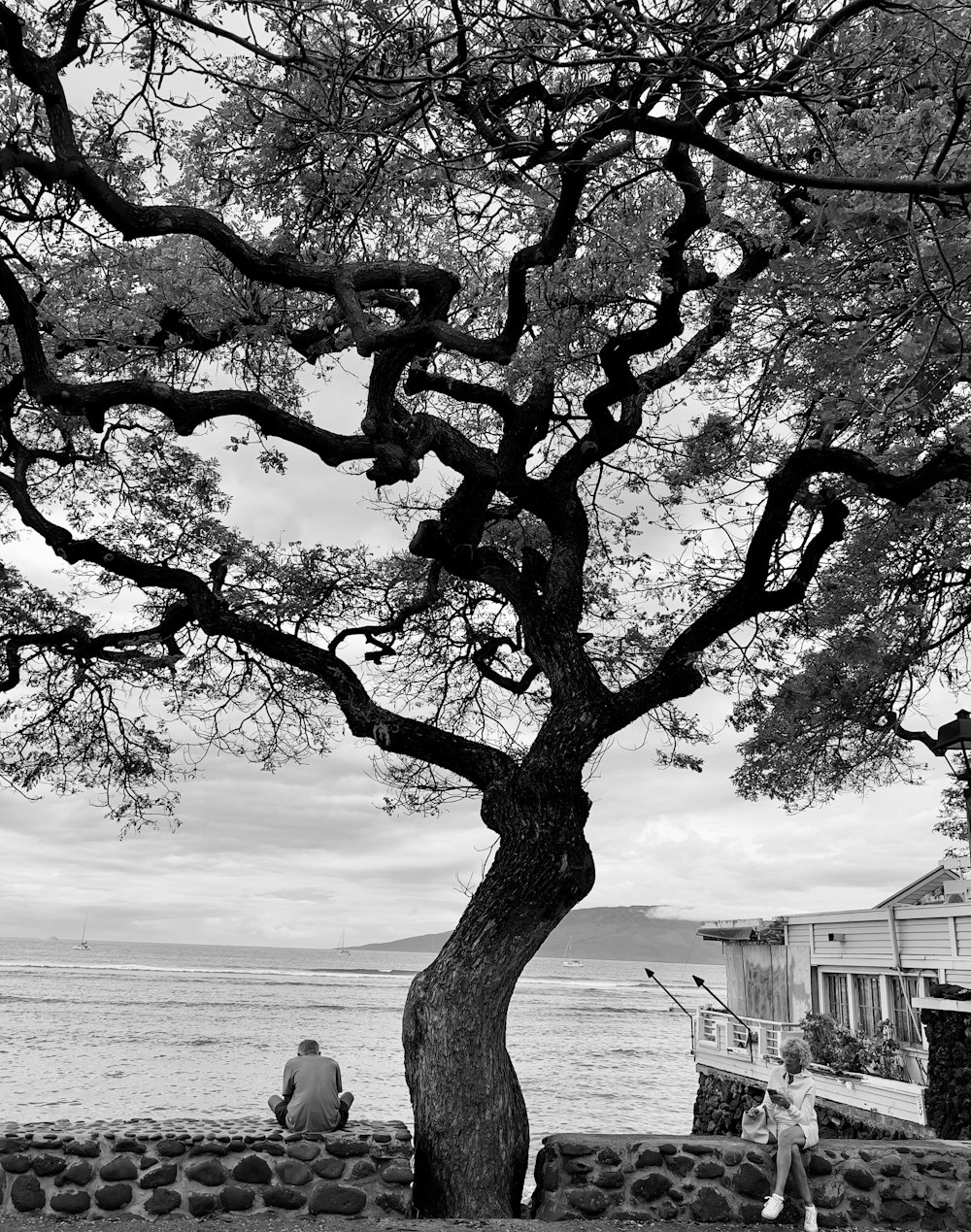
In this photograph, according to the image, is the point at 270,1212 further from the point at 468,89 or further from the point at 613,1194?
the point at 468,89

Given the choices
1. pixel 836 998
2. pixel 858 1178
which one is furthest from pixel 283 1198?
pixel 836 998

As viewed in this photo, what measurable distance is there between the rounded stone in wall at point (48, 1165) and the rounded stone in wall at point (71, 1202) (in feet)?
0.48

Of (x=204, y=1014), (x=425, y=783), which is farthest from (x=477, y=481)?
(x=204, y=1014)

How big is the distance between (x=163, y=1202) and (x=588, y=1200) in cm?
282

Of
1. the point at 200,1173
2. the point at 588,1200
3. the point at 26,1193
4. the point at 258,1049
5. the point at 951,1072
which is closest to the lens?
the point at 26,1193

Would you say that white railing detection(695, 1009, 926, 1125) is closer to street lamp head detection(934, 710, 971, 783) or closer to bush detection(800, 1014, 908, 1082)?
bush detection(800, 1014, 908, 1082)

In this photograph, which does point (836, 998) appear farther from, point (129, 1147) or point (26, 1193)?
point (26, 1193)

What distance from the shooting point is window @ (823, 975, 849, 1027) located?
1867cm

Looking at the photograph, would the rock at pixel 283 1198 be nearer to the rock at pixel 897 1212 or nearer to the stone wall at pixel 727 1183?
the stone wall at pixel 727 1183

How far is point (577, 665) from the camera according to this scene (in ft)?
28.1

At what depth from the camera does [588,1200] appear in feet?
22.0

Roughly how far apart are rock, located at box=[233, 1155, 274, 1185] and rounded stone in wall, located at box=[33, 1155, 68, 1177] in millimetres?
1125

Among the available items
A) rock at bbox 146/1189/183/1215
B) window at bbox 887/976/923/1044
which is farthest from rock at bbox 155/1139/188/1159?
window at bbox 887/976/923/1044

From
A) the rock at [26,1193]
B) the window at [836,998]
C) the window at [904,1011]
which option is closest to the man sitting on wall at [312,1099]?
the rock at [26,1193]
